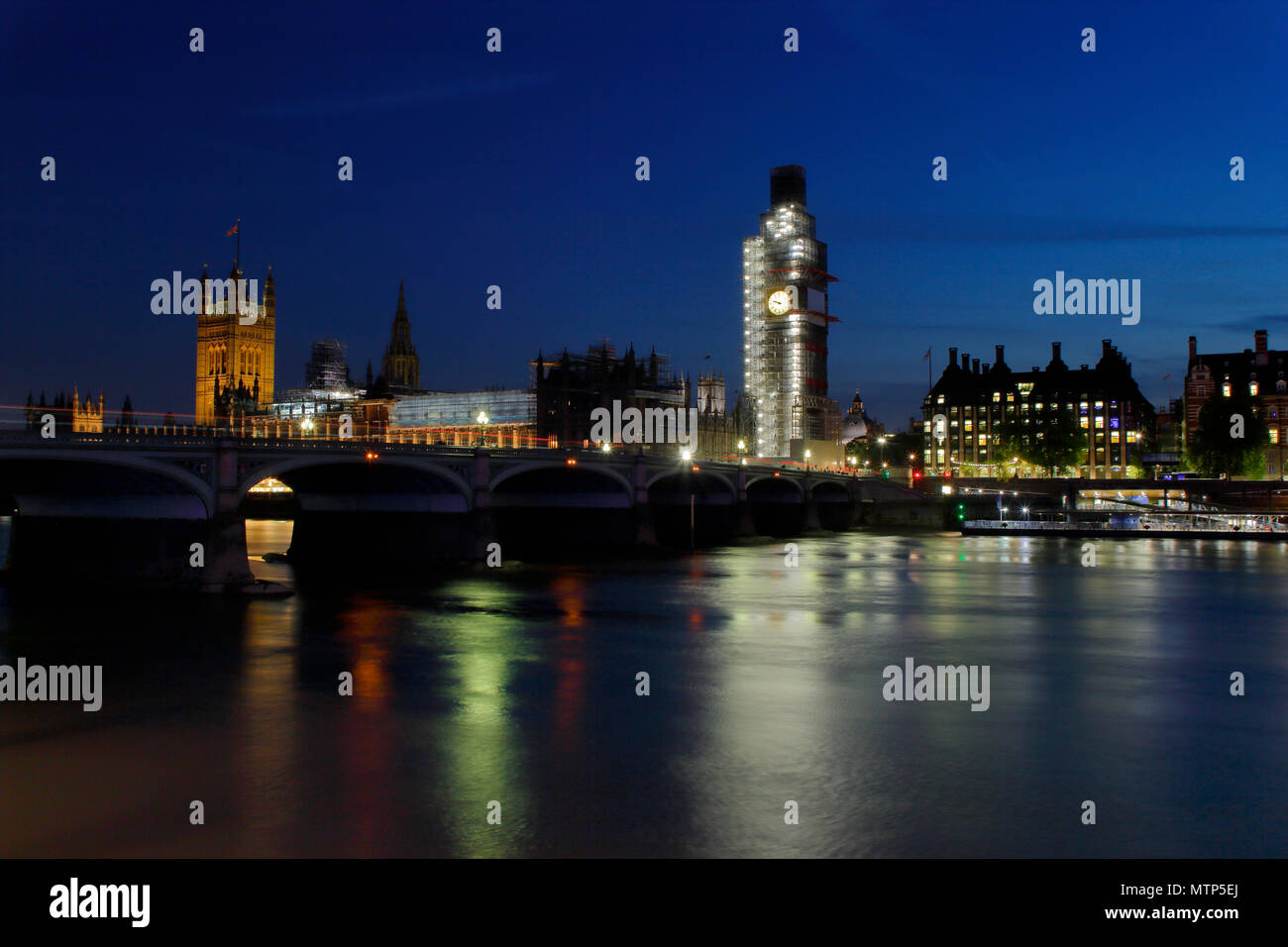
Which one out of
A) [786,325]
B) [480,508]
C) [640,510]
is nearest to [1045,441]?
[786,325]

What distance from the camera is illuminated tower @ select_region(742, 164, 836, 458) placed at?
6831 inches

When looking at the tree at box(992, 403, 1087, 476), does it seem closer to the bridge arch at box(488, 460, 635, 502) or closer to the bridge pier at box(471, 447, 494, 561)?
the bridge arch at box(488, 460, 635, 502)

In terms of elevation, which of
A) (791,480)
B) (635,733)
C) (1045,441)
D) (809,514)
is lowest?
(809,514)

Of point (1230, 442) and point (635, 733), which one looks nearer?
point (635, 733)

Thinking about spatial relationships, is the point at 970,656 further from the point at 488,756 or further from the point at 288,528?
the point at 288,528

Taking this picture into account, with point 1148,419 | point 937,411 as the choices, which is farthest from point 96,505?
point 1148,419

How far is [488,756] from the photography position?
17.3m

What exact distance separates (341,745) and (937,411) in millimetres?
187028

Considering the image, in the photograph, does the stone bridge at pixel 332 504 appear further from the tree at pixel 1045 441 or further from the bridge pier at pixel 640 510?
the tree at pixel 1045 441

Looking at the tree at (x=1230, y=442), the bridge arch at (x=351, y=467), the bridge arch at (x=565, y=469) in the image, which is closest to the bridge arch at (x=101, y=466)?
the bridge arch at (x=351, y=467)

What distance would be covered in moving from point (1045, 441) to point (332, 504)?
111401 mm

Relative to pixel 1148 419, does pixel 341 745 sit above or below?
below

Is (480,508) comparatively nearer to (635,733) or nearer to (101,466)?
(101,466)

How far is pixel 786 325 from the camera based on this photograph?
174 metres
